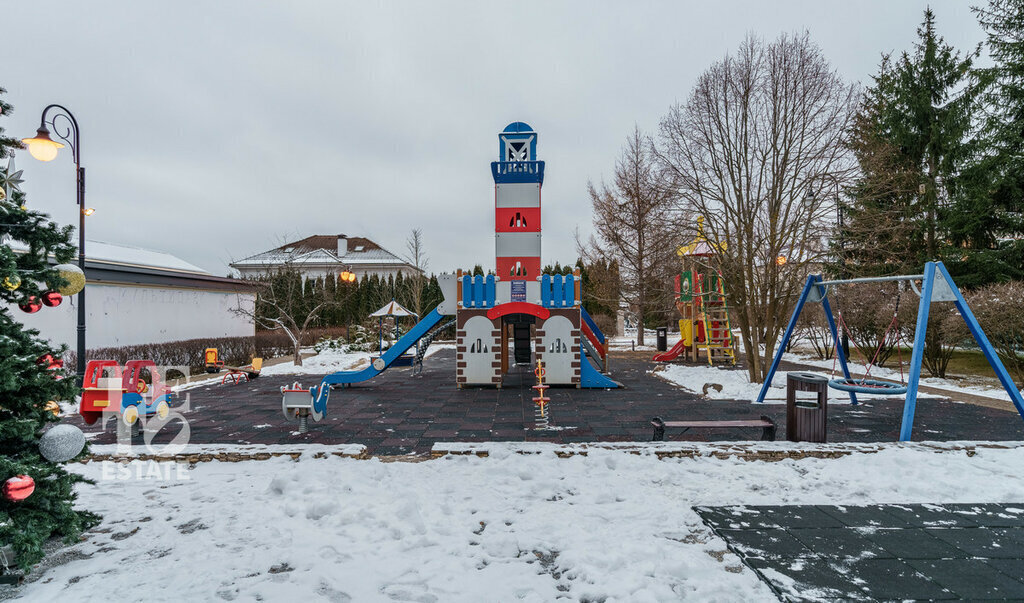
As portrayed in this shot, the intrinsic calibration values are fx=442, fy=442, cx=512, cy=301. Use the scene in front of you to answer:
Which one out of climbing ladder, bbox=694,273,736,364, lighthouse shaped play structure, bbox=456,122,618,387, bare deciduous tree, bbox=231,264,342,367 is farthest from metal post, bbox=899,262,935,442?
bare deciduous tree, bbox=231,264,342,367

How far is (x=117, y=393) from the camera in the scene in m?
6.59

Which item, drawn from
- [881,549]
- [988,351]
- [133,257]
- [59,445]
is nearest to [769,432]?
[881,549]

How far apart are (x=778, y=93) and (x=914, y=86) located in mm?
10883

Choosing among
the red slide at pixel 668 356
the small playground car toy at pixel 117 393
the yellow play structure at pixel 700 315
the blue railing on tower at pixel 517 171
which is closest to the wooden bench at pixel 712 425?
the blue railing on tower at pixel 517 171

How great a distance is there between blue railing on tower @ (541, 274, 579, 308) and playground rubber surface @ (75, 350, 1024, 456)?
2.07 meters

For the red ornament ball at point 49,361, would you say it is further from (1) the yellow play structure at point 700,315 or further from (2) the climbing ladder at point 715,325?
(2) the climbing ladder at point 715,325

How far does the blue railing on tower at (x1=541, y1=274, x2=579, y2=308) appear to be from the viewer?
35.3ft

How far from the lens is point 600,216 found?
2462 centimetres

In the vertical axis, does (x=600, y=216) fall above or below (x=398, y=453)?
above

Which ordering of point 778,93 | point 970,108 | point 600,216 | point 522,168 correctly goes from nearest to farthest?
1. point 778,93
2. point 522,168
3. point 970,108
4. point 600,216

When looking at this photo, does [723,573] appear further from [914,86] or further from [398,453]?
[914,86]

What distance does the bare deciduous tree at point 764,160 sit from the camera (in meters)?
9.84

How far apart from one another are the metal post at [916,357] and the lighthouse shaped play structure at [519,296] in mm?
5489

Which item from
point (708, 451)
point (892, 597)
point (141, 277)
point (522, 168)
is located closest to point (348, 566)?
point (892, 597)
